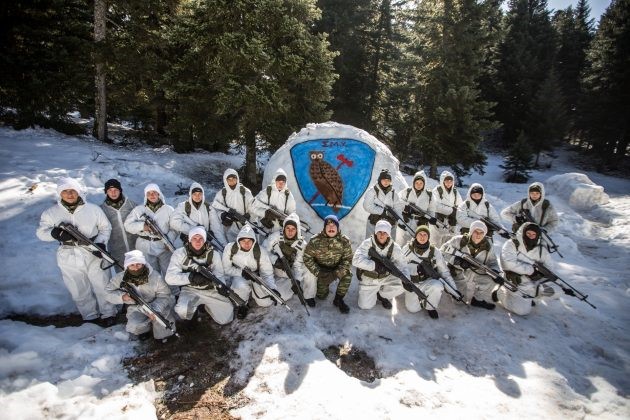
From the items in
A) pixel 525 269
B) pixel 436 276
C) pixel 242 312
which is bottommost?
pixel 242 312

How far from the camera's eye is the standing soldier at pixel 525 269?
5.56 m

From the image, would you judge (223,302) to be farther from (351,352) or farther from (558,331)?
(558,331)

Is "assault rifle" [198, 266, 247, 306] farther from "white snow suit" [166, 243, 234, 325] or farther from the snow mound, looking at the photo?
the snow mound

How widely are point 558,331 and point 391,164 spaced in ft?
15.7

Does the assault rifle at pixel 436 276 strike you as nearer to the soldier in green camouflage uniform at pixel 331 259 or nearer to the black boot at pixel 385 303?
the black boot at pixel 385 303

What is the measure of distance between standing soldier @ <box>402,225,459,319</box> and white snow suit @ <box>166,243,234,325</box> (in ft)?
9.53

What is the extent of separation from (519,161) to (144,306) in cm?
2141

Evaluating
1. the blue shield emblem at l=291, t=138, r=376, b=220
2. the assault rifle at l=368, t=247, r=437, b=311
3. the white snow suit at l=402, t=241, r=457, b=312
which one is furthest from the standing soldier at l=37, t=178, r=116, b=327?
the white snow suit at l=402, t=241, r=457, b=312

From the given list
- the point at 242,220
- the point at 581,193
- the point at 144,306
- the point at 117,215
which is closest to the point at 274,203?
the point at 242,220

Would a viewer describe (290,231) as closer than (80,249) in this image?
No

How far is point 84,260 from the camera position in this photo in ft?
16.4

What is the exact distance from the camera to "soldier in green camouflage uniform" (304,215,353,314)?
555cm

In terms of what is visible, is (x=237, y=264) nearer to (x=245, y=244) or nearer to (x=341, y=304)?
(x=245, y=244)

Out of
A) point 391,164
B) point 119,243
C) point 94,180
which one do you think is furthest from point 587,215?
point 94,180
